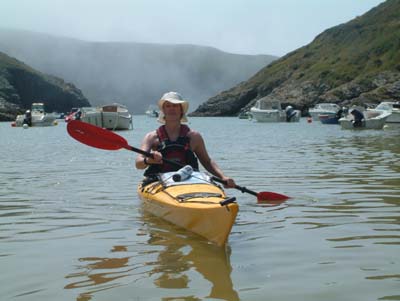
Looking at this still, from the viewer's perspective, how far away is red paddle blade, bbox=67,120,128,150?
358 inches

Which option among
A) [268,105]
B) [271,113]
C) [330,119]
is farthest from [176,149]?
[268,105]

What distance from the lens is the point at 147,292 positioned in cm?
465

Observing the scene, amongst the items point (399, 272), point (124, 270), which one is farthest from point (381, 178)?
point (124, 270)

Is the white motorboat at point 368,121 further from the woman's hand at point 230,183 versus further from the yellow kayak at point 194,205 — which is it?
the woman's hand at point 230,183

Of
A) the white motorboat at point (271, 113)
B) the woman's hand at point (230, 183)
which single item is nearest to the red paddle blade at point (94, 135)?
the woman's hand at point (230, 183)

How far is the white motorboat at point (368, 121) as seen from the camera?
4069 cm

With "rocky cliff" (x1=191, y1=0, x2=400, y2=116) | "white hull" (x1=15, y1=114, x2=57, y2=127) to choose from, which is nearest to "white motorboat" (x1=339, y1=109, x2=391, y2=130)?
"white hull" (x1=15, y1=114, x2=57, y2=127)

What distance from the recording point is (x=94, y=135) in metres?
9.21

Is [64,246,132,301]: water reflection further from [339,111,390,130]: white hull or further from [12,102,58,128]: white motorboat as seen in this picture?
[12,102,58,128]: white motorboat

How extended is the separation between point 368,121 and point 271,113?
23159 millimetres

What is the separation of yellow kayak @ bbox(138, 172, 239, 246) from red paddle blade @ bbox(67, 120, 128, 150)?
1063mm

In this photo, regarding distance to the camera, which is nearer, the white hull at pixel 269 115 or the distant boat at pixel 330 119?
the distant boat at pixel 330 119

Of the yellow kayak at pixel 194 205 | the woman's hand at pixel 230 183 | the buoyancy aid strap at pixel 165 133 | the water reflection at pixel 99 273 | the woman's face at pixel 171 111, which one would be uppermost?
the woman's face at pixel 171 111

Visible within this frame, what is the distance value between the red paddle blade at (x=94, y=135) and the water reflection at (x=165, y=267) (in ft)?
8.65
